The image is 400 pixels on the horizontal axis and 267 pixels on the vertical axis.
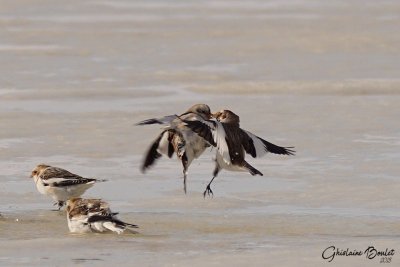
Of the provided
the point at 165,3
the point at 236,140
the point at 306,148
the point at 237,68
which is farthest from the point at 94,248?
the point at 165,3

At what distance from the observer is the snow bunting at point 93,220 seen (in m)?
10.5

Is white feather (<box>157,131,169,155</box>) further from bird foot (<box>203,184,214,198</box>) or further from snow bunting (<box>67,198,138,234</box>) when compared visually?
snow bunting (<box>67,198,138,234</box>)

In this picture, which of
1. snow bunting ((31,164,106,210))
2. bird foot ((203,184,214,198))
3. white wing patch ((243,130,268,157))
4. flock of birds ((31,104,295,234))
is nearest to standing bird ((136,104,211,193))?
flock of birds ((31,104,295,234))

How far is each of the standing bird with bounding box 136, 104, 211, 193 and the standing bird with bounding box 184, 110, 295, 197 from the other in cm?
24

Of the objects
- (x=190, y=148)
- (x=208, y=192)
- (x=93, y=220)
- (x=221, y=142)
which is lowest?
(x=208, y=192)

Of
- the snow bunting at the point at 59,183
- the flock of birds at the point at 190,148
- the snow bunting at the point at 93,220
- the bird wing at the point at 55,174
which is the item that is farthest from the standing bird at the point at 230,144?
the snow bunting at the point at 93,220

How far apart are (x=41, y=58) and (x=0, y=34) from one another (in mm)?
3701

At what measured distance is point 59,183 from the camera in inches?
483

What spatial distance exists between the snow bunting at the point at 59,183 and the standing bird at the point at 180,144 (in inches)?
31.4

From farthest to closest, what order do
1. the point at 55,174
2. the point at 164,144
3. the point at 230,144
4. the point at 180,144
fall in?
1. the point at 164,144
2. the point at 180,144
3. the point at 55,174
4. the point at 230,144

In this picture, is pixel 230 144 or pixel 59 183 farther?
pixel 59 183

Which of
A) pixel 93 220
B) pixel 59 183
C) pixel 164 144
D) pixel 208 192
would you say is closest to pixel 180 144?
pixel 164 144

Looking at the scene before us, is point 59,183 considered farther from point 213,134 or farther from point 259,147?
point 259,147

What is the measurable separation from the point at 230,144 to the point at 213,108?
526 centimetres
